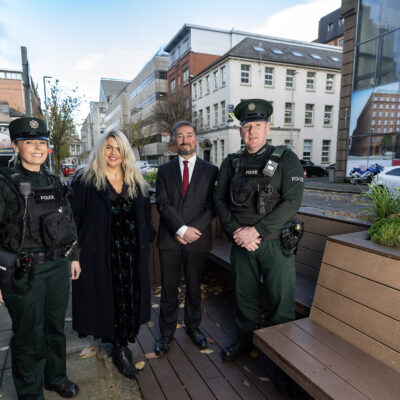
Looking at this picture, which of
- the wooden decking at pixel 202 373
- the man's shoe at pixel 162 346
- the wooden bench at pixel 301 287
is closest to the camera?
the wooden decking at pixel 202 373

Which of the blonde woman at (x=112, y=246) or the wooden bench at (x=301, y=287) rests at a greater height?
the blonde woman at (x=112, y=246)

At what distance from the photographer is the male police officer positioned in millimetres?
2463

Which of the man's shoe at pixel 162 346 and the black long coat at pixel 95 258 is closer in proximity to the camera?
the black long coat at pixel 95 258

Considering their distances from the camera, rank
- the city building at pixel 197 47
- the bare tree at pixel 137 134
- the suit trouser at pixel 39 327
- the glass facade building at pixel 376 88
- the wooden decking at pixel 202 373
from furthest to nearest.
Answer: the bare tree at pixel 137 134 → the city building at pixel 197 47 → the glass facade building at pixel 376 88 → the wooden decking at pixel 202 373 → the suit trouser at pixel 39 327

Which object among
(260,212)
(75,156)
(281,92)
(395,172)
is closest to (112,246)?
(260,212)

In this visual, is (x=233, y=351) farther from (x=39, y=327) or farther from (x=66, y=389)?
(x=39, y=327)

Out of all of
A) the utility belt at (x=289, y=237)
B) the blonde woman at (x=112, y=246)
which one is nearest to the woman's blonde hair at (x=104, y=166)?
the blonde woman at (x=112, y=246)

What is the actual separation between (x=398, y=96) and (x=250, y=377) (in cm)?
1536

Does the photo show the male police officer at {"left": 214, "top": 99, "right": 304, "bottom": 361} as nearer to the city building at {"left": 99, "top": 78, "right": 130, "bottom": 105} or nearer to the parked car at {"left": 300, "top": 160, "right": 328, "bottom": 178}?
the parked car at {"left": 300, "top": 160, "right": 328, "bottom": 178}

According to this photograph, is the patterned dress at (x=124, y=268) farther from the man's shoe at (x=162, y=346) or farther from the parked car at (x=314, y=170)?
the parked car at (x=314, y=170)

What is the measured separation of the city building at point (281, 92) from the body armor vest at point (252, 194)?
27155 mm

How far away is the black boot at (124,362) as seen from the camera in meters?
2.62

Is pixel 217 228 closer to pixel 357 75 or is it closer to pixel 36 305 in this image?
pixel 36 305

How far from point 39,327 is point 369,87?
1725 centimetres
